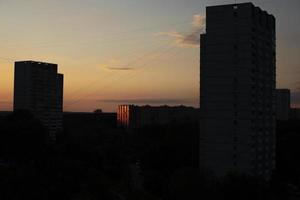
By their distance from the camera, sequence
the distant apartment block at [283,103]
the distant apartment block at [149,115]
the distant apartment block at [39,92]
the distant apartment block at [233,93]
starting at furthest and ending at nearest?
the distant apartment block at [149,115] < the distant apartment block at [283,103] < the distant apartment block at [39,92] < the distant apartment block at [233,93]

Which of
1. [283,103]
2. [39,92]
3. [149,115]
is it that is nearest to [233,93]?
[39,92]

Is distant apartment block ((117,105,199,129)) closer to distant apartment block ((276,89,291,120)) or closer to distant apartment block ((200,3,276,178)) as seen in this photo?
distant apartment block ((276,89,291,120))

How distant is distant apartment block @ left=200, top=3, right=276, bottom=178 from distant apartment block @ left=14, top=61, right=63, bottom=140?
1256 inches

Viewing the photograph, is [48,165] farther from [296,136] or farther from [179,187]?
[296,136]

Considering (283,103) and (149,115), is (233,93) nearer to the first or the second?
(283,103)

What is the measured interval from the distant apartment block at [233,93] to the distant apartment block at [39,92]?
3190 centimetres

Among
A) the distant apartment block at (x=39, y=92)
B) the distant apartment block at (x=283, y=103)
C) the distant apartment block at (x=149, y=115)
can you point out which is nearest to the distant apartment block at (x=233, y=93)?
the distant apartment block at (x=39, y=92)

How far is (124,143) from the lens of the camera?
57.3 metres

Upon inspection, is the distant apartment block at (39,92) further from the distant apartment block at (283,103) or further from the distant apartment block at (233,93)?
the distant apartment block at (283,103)

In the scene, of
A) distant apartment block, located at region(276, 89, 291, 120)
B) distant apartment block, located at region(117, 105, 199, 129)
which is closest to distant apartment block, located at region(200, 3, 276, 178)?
distant apartment block, located at region(276, 89, 291, 120)

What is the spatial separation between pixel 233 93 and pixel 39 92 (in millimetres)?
35912

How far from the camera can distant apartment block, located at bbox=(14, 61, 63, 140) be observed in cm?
5956

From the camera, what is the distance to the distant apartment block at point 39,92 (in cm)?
5956

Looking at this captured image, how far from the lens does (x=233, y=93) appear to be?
98.5 ft
